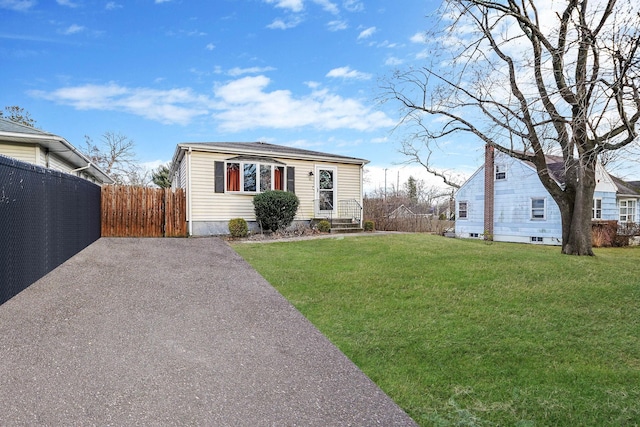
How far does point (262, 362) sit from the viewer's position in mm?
3434

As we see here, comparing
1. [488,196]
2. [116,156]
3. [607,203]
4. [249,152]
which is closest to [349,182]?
[249,152]

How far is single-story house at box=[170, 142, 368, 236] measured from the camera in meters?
13.0

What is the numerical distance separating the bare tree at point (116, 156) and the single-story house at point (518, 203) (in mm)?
23950

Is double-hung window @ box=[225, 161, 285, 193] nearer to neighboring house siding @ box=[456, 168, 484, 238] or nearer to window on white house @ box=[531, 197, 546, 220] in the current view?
neighboring house siding @ box=[456, 168, 484, 238]

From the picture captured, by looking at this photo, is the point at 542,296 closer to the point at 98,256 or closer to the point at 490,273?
the point at 490,273

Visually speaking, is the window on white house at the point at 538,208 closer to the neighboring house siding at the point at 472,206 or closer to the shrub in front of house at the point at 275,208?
the neighboring house siding at the point at 472,206

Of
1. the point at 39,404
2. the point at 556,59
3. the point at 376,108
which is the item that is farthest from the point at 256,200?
the point at 39,404

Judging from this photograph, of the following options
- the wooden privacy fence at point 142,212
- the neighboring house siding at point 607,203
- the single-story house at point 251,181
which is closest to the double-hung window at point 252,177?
the single-story house at point 251,181

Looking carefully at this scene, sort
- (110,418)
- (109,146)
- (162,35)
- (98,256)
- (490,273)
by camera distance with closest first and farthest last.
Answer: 1. (110,418)
2. (490,273)
3. (98,256)
4. (162,35)
5. (109,146)

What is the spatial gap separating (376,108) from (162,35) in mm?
7118

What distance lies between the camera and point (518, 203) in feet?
60.2

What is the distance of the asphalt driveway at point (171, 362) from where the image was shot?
261cm

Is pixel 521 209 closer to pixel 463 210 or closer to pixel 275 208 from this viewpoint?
pixel 463 210

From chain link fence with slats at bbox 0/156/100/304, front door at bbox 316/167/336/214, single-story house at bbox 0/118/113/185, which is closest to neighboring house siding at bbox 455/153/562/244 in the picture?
front door at bbox 316/167/336/214
